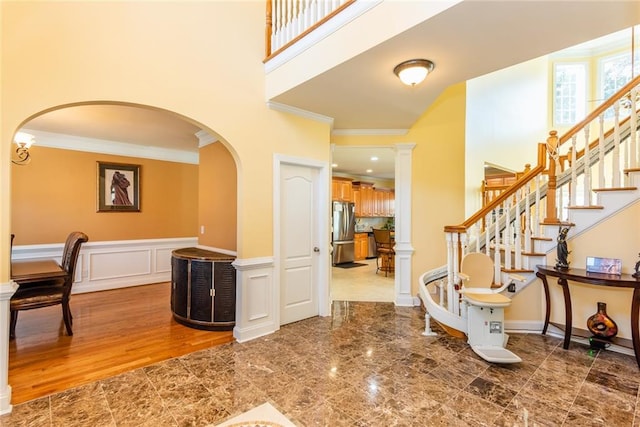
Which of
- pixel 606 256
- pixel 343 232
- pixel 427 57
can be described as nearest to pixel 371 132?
pixel 427 57

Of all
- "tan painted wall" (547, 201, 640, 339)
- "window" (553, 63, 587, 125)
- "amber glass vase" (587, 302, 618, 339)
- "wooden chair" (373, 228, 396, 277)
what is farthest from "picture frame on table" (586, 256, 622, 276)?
"window" (553, 63, 587, 125)

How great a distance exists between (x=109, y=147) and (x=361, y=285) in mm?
5414

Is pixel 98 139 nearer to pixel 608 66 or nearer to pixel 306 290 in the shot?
pixel 306 290

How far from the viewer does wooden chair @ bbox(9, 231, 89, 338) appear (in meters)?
3.05

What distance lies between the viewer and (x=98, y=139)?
5281mm

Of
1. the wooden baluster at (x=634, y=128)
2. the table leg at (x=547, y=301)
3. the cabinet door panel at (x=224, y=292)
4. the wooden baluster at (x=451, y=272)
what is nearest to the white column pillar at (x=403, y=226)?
the wooden baluster at (x=451, y=272)

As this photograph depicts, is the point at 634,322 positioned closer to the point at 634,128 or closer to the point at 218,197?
the point at 634,128

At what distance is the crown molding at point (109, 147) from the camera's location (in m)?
4.90

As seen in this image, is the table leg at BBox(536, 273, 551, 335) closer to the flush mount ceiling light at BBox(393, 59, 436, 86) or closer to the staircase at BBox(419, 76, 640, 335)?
the staircase at BBox(419, 76, 640, 335)

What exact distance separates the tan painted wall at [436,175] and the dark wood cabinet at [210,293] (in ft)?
9.02

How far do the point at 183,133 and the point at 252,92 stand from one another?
2131 millimetres

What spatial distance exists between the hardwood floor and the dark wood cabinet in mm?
138

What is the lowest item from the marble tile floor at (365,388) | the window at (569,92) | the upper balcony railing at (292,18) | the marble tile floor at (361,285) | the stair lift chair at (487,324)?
the marble tile floor at (361,285)

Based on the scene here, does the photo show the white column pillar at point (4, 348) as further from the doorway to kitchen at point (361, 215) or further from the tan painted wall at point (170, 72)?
the doorway to kitchen at point (361, 215)
